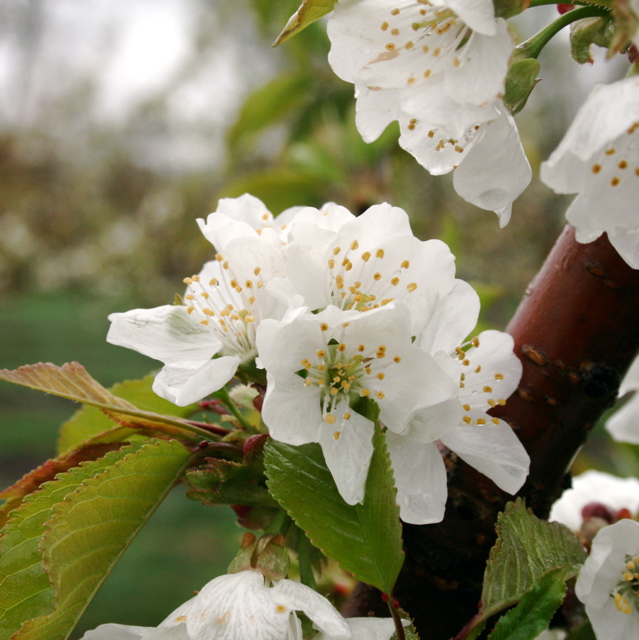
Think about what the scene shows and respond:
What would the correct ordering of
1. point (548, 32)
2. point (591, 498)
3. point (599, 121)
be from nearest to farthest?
point (599, 121) < point (548, 32) < point (591, 498)

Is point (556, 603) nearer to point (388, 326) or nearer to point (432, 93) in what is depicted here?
point (388, 326)

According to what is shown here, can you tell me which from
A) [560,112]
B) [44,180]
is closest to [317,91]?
[560,112]

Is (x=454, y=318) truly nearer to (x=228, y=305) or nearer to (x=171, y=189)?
(x=228, y=305)

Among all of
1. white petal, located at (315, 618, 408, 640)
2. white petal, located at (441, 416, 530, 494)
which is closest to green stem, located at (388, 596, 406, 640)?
white petal, located at (315, 618, 408, 640)

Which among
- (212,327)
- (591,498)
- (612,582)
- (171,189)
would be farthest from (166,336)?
(171,189)

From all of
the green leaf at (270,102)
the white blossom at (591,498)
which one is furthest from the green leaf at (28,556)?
the green leaf at (270,102)

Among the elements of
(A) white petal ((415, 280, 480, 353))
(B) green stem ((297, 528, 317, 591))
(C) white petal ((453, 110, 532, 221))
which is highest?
(C) white petal ((453, 110, 532, 221))

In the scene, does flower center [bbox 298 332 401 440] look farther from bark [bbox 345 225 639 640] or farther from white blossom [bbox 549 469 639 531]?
white blossom [bbox 549 469 639 531]
